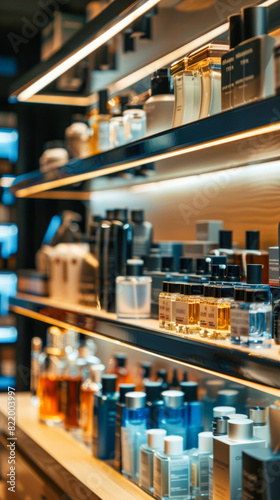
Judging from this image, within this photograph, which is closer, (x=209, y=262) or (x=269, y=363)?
(x=269, y=363)

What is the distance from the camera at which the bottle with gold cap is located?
96.1 inches

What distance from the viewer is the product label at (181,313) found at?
138 centimetres

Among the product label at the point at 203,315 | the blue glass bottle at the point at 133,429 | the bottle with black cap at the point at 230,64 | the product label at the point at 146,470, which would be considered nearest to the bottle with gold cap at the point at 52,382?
the blue glass bottle at the point at 133,429

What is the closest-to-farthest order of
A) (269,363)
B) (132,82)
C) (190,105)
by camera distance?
(269,363)
(190,105)
(132,82)

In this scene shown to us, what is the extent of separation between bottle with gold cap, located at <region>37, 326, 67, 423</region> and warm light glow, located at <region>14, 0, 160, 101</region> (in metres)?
0.95

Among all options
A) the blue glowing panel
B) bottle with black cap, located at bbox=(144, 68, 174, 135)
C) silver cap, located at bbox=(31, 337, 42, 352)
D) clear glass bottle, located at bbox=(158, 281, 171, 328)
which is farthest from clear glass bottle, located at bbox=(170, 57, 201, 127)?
the blue glowing panel

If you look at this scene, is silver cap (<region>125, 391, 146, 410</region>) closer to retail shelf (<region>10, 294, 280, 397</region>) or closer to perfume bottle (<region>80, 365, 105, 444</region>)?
retail shelf (<region>10, 294, 280, 397</region>)

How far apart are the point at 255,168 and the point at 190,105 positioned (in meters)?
0.36

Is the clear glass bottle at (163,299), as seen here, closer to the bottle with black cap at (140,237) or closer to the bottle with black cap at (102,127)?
the bottle with black cap at (140,237)

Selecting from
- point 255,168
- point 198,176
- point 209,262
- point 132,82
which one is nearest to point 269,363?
point 209,262

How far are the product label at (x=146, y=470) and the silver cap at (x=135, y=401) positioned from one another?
127mm

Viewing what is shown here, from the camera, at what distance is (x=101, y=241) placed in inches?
81.0

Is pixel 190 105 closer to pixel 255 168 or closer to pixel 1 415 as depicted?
pixel 255 168

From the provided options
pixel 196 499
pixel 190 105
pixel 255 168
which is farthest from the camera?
pixel 255 168
